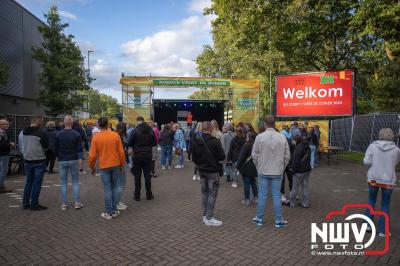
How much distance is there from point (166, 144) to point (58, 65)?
801 inches

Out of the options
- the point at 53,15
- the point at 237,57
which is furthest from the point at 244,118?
the point at 53,15

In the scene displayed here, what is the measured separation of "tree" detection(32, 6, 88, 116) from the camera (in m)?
28.3

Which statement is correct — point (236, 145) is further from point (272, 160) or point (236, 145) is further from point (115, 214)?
point (115, 214)

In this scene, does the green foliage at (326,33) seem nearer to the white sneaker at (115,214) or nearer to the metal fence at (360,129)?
the metal fence at (360,129)

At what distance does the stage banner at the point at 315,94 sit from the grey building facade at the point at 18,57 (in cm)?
2095

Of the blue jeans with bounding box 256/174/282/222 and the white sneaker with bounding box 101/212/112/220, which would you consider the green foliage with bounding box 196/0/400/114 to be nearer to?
the blue jeans with bounding box 256/174/282/222

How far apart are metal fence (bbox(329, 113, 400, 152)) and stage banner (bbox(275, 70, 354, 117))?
3.32 feet

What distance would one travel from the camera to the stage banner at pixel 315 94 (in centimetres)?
1650

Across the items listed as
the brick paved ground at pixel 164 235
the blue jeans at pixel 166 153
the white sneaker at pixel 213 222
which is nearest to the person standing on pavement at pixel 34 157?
the brick paved ground at pixel 164 235

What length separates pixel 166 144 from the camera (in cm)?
1305

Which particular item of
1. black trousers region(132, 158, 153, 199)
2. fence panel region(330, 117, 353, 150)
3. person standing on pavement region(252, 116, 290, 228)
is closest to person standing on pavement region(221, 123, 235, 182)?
black trousers region(132, 158, 153, 199)

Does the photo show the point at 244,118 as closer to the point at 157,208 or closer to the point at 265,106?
the point at 157,208

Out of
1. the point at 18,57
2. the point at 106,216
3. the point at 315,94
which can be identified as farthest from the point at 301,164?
the point at 18,57

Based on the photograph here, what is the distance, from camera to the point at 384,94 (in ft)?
68.4
